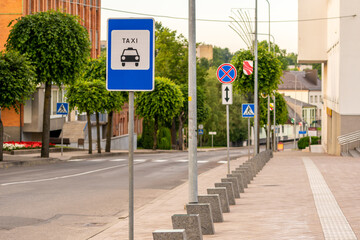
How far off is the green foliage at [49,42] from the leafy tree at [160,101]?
108 ft

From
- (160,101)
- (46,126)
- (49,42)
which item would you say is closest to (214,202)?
(49,42)

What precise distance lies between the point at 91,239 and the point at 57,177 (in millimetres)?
13423

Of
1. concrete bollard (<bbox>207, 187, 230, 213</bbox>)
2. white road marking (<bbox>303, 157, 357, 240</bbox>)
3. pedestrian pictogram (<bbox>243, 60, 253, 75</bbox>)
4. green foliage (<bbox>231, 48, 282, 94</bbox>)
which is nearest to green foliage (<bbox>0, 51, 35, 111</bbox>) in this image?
pedestrian pictogram (<bbox>243, 60, 253, 75</bbox>)

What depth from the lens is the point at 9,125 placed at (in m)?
55.1

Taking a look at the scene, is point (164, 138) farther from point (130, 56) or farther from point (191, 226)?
point (130, 56)

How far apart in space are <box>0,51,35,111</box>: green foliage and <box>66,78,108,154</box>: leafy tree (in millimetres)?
15482

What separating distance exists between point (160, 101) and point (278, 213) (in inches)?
2170

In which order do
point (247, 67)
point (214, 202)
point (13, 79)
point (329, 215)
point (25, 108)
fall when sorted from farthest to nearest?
point (25, 108) < point (247, 67) < point (13, 79) < point (329, 215) < point (214, 202)

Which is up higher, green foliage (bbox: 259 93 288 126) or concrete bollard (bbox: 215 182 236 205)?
green foliage (bbox: 259 93 288 126)

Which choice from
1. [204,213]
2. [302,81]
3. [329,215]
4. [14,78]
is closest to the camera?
[204,213]

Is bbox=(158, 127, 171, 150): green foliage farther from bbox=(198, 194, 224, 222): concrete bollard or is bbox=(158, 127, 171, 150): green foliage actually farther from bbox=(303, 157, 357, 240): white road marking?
bbox=(198, 194, 224, 222): concrete bollard

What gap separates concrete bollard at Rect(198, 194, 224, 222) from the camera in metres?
11.4

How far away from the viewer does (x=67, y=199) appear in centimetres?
1673

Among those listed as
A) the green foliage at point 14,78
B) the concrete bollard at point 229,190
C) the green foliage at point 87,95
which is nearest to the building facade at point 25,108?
the green foliage at point 87,95
